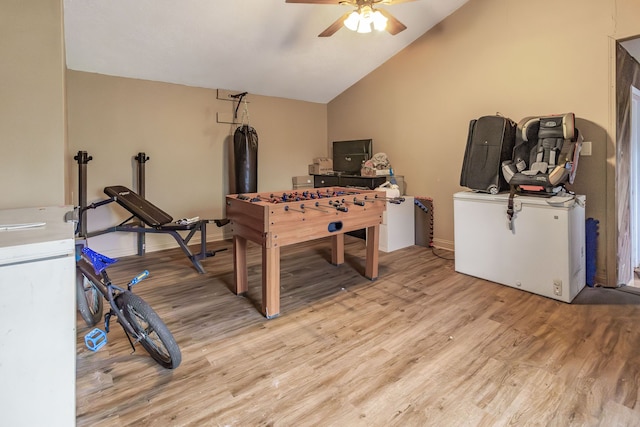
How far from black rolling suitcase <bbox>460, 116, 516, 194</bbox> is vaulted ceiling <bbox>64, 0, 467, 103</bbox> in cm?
161

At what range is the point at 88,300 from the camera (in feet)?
7.96

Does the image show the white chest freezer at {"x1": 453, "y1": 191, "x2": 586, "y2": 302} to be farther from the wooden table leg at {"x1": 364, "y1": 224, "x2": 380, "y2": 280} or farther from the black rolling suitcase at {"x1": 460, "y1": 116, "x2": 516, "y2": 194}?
the wooden table leg at {"x1": 364, "y1": 224, "x2": 380, "y2": 280}

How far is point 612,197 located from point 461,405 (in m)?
2.58

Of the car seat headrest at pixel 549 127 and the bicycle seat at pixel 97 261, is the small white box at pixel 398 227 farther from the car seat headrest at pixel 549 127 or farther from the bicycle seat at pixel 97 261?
the bicycle seat at pixel 97 261

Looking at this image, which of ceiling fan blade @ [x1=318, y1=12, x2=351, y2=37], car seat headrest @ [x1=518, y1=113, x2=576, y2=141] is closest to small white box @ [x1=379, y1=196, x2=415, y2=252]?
car seat headrest @ [x1=518, y1=113, x2=576, y2=141]

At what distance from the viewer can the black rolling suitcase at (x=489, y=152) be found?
319 centimetres

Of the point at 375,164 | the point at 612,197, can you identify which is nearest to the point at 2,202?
the point at 375,164

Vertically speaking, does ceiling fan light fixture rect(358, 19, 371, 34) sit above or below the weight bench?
above

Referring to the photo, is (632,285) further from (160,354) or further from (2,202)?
(2,202)

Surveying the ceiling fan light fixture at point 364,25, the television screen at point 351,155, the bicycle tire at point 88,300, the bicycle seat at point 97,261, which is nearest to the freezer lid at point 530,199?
the ceiling fan light fixture at point 364,25

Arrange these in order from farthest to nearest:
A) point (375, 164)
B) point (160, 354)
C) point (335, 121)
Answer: point (335, 121)
point (375, 164)
point (160, 354)

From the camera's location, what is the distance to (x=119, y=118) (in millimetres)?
4043

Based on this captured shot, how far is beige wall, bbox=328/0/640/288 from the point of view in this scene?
2.99m

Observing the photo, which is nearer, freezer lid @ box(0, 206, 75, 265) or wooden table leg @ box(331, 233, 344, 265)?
freezer lid @ box(0, 206, 75, 265)
